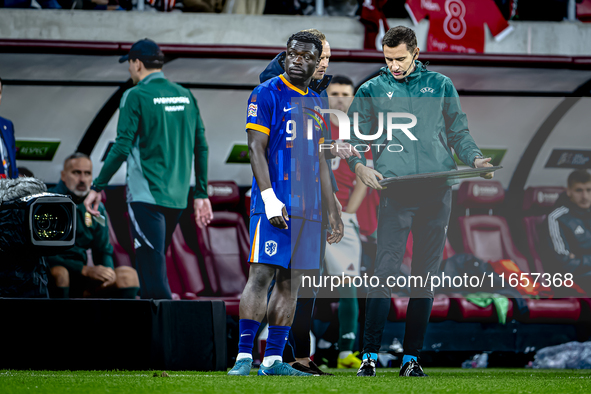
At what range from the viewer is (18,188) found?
320 centimetres

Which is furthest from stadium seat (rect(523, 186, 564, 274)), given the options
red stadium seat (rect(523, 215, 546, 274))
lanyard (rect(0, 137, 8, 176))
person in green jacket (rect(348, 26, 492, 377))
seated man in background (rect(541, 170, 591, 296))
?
lanyard (rect(0, 137, 8, 176))

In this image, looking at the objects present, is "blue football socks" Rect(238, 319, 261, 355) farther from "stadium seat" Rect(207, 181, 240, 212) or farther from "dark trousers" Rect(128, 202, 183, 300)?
"stadium seat" Rect(207, 181, 240, 212)

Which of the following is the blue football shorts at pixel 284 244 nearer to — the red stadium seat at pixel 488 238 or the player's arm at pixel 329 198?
the player's arm at pixel 329 198

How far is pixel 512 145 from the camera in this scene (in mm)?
7289

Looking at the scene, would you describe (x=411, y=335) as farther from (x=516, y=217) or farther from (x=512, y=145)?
(x=512, y=145)

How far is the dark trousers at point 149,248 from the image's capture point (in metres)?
4.66

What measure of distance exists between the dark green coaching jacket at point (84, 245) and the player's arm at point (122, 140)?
824 mm

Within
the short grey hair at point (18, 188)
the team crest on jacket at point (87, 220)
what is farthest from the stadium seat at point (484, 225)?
the short grey hair at point (18, 188)

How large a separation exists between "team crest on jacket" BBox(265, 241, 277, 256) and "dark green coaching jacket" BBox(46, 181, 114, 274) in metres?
2.55

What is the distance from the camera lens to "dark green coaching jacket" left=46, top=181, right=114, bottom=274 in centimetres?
554

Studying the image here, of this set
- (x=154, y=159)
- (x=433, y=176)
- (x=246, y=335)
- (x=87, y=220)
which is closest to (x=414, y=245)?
(x=433, y=176)

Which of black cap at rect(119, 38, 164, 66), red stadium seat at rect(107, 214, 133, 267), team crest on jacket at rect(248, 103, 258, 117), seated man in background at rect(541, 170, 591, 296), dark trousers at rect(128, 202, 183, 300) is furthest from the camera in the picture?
red stadium seat at rect(107, 214, 133, 267)

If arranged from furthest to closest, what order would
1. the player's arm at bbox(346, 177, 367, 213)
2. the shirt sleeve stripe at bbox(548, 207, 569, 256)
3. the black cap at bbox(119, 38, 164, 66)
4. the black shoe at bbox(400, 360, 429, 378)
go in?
the shirt sleeve stripe at bbox(548, 207, 569, 256), the black cap at bbox(119, 38, 164, 66), the player's arm at bbox(346, 177, 367, 213), the black shoe at bbox(400, 360, 429, 378)

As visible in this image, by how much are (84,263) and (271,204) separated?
278cm
